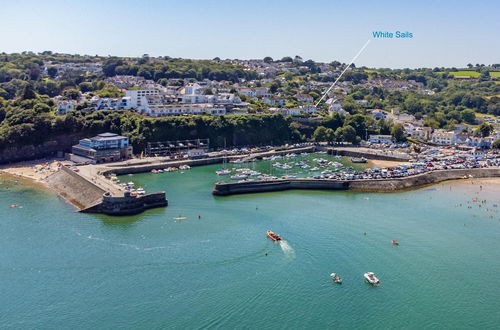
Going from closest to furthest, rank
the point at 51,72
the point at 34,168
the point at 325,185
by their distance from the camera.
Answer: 1. the point at 325,185
2. the point at 34,168
3. the point at 51,72

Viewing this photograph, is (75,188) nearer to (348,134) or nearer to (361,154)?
(361,154)

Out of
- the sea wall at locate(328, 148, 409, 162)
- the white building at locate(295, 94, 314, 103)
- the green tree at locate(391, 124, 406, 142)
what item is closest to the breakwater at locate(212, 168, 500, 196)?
the sea wall at locate(328, 148, 409, 162)

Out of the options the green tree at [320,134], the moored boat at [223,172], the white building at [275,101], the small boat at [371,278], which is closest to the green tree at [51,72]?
the white building at [275,101]

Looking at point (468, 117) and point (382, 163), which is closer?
point (382, 163)

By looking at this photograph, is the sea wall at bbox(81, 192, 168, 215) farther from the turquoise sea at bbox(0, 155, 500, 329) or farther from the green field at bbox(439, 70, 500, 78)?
the green field at bbox(439, 70, 500, 78)

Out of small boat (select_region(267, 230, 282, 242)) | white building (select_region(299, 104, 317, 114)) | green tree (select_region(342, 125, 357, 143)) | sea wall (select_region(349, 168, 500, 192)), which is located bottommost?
small boat (select_region(267, 230, 282, 242))

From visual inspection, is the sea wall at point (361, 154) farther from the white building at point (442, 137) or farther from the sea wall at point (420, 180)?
the white building at point (442, 137)

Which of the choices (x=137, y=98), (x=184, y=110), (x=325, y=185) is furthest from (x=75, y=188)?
(x=137, y=98)
